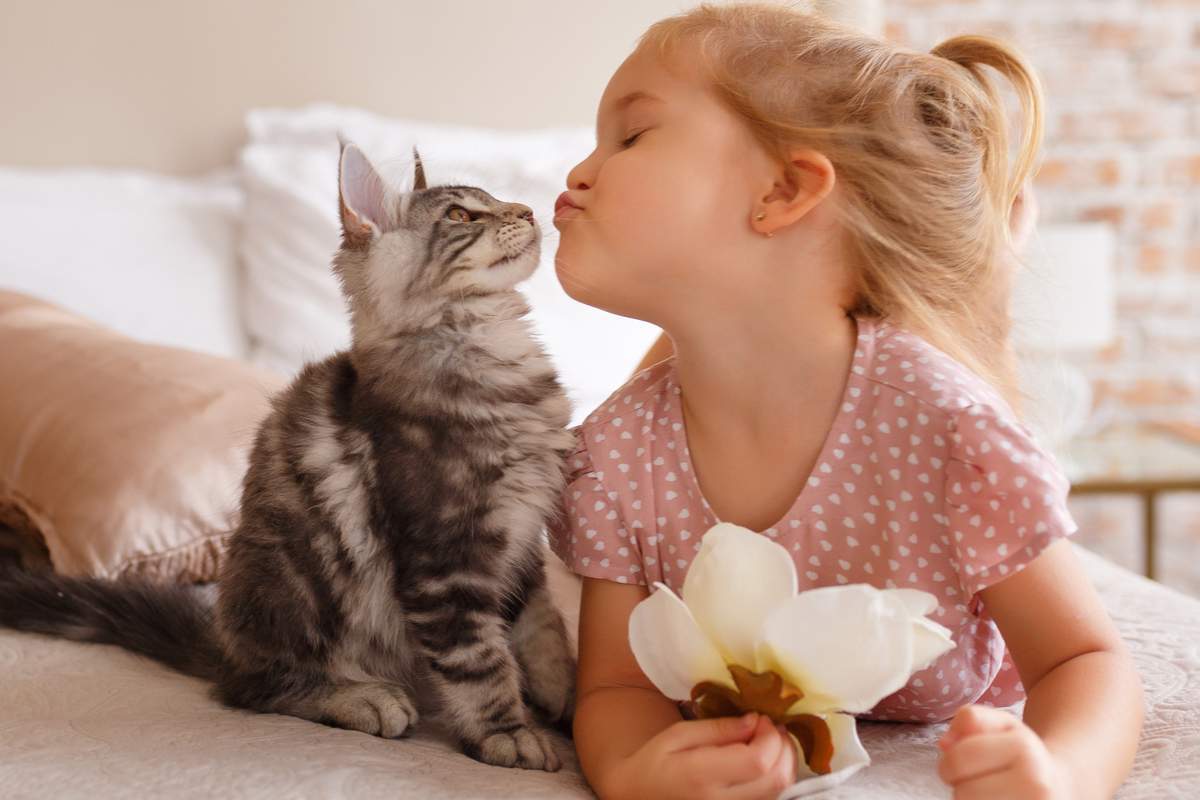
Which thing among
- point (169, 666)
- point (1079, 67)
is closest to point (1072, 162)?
point (1079, 67)

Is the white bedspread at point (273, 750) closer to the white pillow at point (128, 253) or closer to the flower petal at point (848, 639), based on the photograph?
the flower petal at point (848, 639)

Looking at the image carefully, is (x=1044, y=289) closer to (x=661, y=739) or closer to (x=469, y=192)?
(x=469, y=192)

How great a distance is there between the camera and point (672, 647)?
30.4 inches

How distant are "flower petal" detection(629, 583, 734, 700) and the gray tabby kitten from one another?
0.26 meters

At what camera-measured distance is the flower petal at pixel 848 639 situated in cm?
70

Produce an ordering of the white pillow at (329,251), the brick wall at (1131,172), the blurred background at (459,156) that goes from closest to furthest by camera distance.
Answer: the white pillow at (329,251) < the blurred background at (459,156) < the brick wall at (1131,172)

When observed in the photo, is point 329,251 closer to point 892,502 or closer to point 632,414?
point 632,414

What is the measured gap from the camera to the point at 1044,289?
4.56 feet

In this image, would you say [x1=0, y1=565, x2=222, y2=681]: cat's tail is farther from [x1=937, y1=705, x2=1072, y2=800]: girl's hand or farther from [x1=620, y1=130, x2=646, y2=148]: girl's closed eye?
[x1=937, y1=705, x2=1072, y2=800]: girl's hand

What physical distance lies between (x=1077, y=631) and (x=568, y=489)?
49 centimetres

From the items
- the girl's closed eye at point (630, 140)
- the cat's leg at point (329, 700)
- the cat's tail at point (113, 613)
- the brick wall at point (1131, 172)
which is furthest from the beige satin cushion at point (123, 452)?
the brick wall at point (1131, 172)

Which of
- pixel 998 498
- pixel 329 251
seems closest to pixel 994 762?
pixel 998 498

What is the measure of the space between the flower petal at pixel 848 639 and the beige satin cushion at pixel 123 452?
876mm

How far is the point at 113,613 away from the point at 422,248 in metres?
0.59
